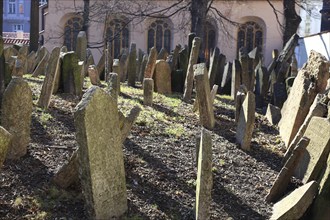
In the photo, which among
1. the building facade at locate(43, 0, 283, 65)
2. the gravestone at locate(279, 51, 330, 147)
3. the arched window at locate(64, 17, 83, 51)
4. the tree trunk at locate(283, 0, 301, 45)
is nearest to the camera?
the gravestone at locate(279, 51, 330, 147)

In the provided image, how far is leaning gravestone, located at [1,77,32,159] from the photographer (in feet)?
13.7

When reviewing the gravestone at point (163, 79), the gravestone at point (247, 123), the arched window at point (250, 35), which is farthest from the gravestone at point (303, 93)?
the arched window at point (250, 35)

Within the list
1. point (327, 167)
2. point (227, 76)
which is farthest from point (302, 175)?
point (227, 76)

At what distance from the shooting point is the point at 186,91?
28.5ft

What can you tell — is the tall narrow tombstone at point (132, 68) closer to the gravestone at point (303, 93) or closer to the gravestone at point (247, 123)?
the gravestone at point (303, 93)

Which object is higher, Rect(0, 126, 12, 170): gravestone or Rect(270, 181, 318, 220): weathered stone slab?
Rect(0, 126, 12, 170): gravestone

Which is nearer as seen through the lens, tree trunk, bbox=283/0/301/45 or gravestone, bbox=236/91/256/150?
gravestone, bbox=236/91/256/150

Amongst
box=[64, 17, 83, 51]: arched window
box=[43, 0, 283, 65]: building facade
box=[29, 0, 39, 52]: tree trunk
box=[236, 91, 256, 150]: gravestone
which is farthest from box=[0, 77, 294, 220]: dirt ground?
box=[43, 0, 283, 65]: building facade

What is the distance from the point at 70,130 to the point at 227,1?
24.7 meters

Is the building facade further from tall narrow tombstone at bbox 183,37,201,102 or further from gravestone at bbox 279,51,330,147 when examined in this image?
gravestone at bbox 279,51,330,147

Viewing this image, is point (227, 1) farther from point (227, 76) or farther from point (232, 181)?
point (232, 181)

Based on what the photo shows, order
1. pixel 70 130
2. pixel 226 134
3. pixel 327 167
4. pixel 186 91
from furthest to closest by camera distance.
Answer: pixel 186 91, pixel 226 134, pixel 70 130, pixel 327 167

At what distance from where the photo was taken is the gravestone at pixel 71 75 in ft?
25.2

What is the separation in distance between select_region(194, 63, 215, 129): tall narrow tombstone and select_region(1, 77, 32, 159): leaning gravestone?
263 cm
